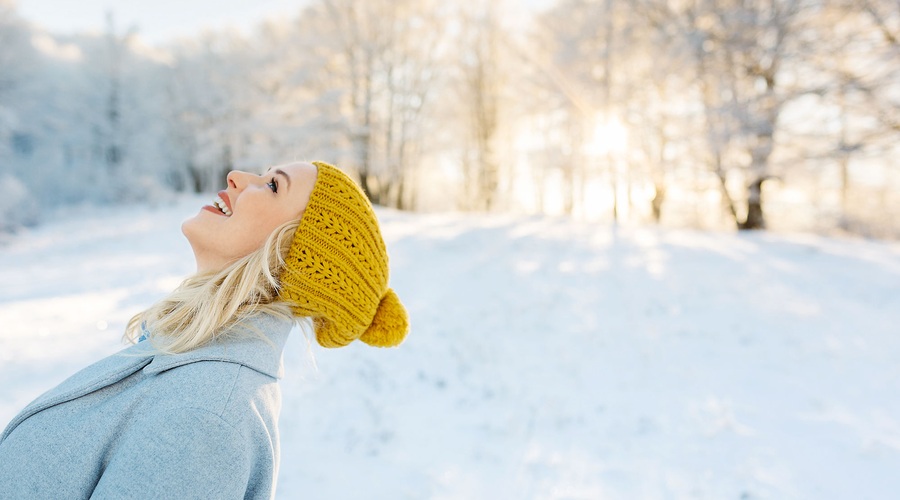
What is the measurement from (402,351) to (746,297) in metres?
5.66

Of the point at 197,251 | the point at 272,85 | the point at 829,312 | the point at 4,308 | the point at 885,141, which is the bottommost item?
the point at 829,312

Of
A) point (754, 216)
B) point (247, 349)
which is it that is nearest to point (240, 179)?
point (247, 349)

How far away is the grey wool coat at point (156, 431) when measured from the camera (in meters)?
0.98

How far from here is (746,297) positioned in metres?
7.50

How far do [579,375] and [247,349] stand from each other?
4698 mm

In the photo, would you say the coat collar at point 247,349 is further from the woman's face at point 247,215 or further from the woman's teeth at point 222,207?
the woman's teeth at point 222,207

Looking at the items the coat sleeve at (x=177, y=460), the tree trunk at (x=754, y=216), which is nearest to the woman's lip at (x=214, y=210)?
the coat sleeve at (x=177, y=460)

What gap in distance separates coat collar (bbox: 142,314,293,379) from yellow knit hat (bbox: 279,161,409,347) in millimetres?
118

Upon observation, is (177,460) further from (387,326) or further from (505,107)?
(505,107)

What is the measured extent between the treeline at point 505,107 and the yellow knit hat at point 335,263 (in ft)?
35.7

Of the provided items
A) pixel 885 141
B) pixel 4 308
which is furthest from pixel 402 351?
pixel 885 141

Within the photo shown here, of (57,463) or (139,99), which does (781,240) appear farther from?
(139,99)

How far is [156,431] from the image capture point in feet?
3.26

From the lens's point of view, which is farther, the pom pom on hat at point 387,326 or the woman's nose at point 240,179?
the pom pom on hat at point 387,326
